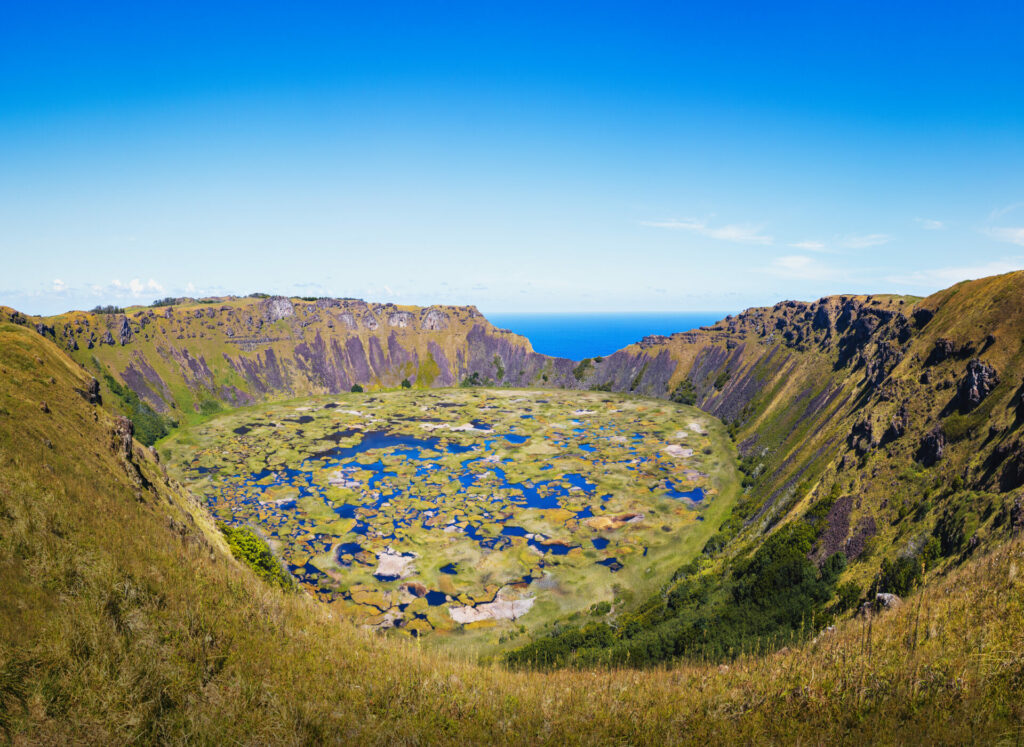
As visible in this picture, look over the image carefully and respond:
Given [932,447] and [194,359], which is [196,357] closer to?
[194,359]

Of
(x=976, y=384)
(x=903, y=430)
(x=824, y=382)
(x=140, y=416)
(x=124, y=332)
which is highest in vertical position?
(x=124, y=332)

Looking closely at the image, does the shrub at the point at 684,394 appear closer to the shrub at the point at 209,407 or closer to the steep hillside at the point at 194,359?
the steep hillside at the point at 194,359

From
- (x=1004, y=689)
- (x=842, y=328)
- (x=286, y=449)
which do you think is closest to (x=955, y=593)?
(x=1004, y=689)

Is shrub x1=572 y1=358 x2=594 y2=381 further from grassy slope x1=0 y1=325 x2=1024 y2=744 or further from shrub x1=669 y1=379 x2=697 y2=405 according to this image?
grassy slope x1=0 y1=325 x2=1024 y2=744

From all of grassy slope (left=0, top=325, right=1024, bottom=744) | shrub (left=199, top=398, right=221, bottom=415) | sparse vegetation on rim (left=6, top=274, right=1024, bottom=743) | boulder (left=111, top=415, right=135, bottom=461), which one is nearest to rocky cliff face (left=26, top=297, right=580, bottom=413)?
shrub (left=199, top=398, right=221, bottom=415)

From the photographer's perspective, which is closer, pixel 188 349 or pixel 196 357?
pixel 196 357

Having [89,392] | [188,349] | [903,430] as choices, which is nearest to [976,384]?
[903,430]
